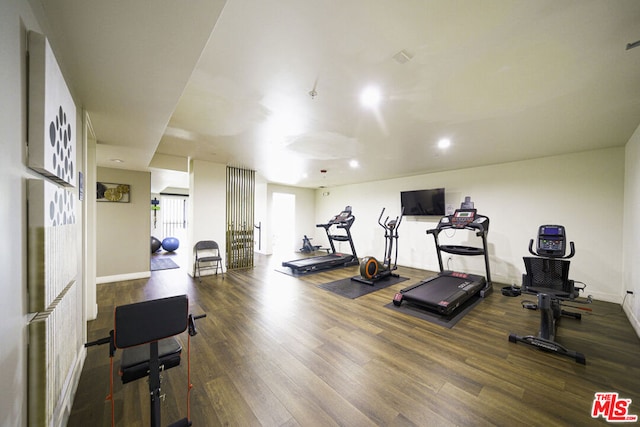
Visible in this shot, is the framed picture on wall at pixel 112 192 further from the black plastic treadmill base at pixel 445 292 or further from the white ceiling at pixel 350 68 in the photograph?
the black plastic treadmill base at pixel 445 292

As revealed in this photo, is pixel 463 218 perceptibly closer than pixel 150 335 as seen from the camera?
No

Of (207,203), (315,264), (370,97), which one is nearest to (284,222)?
(315,264)

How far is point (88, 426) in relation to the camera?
5.22ft

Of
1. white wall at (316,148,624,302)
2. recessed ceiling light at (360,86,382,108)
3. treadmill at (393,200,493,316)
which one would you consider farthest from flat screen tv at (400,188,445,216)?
recessed ceiling light at (360,86,382,108)

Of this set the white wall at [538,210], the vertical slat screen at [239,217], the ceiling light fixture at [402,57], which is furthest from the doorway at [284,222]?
the ceiling light fixture at [402,57]

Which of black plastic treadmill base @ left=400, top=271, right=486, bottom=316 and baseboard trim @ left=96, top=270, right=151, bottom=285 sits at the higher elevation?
black plastic treadmill base @ left=400, top=271, right=486, bottom=316

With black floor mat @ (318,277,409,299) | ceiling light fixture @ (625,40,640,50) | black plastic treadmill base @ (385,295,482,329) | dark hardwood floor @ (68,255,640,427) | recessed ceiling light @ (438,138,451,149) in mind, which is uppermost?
ceiling light fixture @ (625,40,640,50)

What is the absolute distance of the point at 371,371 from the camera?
216 centimetres

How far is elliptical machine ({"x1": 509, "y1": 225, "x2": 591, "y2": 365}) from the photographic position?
8.52 feet

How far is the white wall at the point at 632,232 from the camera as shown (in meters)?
3.00

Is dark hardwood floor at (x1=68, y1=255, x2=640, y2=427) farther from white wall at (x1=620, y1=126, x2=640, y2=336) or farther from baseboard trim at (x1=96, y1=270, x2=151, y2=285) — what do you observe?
baseboard trim at (x1=96, y1=270, x2=151, y2=285)

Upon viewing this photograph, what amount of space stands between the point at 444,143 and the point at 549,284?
97.0 inches

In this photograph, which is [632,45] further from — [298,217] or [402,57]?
[298,217]

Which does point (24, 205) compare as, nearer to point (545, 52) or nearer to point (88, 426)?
point (88, 426)
